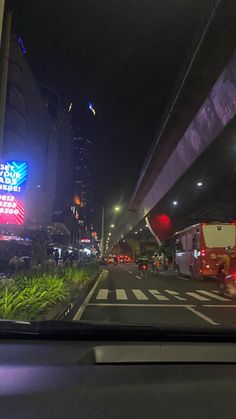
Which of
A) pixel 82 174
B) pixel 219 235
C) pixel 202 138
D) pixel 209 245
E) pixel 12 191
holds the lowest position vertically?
pixel 209 245

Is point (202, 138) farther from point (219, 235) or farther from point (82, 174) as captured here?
point (82, 174)

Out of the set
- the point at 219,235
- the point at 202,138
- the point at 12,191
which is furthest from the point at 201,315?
the point at 12,191

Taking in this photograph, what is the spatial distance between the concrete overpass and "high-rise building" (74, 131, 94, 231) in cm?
8432

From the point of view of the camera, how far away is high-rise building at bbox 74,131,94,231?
454 ft

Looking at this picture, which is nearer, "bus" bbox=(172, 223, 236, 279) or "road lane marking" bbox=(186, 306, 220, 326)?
"road lane marking" bbox=(186, 306, 220, 326)

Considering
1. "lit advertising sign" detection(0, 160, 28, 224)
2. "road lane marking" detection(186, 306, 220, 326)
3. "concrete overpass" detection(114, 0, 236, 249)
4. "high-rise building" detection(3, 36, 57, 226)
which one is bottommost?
"road lane marking" detection(186, 306, 220, 326)

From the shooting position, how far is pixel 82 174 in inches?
6176

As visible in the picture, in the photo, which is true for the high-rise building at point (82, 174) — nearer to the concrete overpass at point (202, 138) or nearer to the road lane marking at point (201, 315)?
the concrete overpass at point (202, 138)

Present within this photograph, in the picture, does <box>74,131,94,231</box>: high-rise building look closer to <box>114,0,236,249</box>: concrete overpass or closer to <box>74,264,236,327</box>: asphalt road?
<box>114,0,236,249</box>: concrete overpass

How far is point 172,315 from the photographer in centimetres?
1240

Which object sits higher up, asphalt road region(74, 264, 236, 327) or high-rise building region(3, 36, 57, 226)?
high-rise building region(3, 36, 57, 226)

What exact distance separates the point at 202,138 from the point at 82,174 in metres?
133

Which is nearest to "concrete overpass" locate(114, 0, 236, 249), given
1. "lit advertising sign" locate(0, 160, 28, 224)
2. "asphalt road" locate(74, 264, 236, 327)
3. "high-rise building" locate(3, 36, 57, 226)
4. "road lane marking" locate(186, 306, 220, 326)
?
"asphalt road" locate(74, 264, 236, 327)

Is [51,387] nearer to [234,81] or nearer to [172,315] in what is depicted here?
[172,315]
